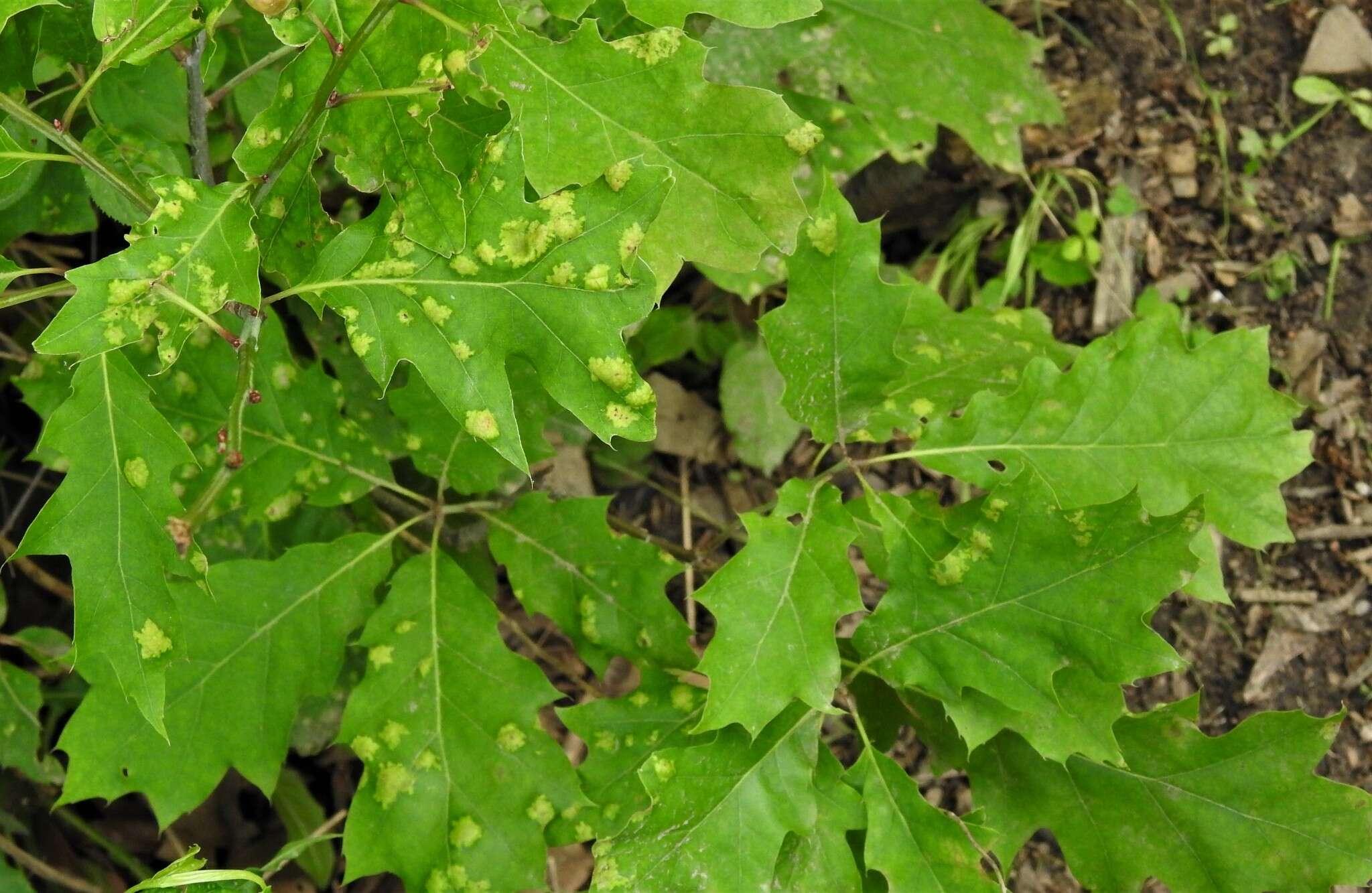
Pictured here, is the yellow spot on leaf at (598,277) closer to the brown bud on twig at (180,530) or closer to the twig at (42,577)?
the brown bud on twig at (180,530)

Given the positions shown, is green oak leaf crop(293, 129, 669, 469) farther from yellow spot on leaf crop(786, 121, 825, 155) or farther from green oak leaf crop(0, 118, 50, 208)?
green oak leaf crop(0, 118, 50, 208)

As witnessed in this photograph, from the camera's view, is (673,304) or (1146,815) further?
(673,304)

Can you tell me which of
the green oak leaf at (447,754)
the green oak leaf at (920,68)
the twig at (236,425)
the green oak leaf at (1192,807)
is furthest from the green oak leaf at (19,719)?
the green oak leaf at (920,68)

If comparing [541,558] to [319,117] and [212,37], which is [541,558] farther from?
[212,37]

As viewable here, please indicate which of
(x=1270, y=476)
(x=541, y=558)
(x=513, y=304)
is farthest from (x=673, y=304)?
(x=1270, y=476)

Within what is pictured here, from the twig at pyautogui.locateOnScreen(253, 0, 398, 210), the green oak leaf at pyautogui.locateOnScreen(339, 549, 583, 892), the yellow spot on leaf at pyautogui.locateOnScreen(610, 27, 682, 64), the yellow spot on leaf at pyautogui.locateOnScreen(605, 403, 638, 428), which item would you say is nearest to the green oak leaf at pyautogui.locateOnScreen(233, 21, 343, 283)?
the twig at pyautogui.locateOnScreen(253, 0, 398, 210)

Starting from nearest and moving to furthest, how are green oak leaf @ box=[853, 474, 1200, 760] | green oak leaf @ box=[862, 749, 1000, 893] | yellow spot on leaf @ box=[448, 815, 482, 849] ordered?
green oak leaf @ box=[853, 474, 1200, 760] → green oak leaf @ box=[862, 749, 1000, 893] → yellow spot on leaf @ box=[448, 815, 482, 849]

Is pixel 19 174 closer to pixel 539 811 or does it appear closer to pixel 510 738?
pixel 510 738
